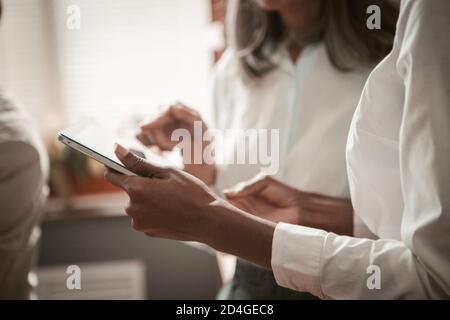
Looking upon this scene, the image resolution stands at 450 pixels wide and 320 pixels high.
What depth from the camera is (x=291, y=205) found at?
2.41 ft

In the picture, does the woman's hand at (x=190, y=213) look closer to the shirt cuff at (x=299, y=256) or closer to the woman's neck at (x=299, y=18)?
the shirt cuff at (x=299, y=256)

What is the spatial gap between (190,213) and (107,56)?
4.66 feet

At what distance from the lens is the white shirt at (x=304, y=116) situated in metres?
0.76

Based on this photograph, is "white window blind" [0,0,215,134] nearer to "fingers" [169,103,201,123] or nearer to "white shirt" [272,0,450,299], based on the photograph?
"fingers" [169,103,201,123]

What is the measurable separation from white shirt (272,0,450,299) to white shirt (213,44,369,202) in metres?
0.20

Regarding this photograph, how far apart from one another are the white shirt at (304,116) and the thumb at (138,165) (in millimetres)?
302

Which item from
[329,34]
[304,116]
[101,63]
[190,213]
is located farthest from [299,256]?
[101,63]

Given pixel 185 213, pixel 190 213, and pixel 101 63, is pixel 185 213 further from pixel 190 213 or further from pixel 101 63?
pixel 101 63

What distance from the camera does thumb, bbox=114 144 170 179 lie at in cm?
53

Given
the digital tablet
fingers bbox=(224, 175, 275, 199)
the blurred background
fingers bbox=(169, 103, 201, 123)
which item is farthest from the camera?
the blurred background

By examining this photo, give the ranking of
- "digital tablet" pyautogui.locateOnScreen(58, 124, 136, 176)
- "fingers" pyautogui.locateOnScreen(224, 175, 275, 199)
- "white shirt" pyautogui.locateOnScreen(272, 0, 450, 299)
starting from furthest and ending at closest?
1. "fingers" pyautogui.locateOnScreen(224, 175, 275, 199)
2. "digital tablet" pyautogui.locateOnScreen(58, 124, 136, 176)
3. "white shirt" pyautogui.locateOnScreen(272, 0, 450, 299)

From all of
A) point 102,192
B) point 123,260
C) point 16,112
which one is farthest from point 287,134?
point 102,192

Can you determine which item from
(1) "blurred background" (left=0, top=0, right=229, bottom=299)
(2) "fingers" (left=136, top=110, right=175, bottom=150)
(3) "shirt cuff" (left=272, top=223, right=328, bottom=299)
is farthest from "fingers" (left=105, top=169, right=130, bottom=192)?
(1) "blurred background" (left=0, top=0, right=229, bottom=299)
